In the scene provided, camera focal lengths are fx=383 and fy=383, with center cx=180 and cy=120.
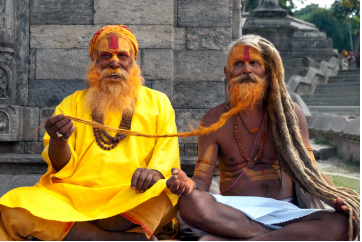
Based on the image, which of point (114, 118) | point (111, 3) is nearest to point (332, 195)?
point (114, 118)

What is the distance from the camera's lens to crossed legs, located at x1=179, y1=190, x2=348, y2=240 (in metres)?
2.75

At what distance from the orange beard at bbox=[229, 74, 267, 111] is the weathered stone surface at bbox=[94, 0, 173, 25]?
151 centimetres

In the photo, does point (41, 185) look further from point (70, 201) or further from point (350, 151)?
point (350, 151)

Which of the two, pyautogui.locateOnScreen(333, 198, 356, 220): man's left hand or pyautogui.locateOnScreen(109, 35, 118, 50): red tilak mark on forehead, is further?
pyautogui.locateOnScreen(109, 35, 118, 50): red tilak mark on forehead

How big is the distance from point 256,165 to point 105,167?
4.19 feet

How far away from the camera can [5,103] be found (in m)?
4.36

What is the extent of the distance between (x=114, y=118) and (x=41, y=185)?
815 millimetres

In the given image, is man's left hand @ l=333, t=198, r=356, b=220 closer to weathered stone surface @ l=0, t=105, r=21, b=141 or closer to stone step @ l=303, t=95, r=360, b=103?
weathered stone surface @ l=0, t=105, r=21, b=141

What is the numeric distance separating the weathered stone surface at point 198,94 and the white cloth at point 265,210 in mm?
1644

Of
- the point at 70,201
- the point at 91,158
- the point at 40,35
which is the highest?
the point at 40,35

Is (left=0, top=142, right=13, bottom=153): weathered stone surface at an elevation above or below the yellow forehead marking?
below

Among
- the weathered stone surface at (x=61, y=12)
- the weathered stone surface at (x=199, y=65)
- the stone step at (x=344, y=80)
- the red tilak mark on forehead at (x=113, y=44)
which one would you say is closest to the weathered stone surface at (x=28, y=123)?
the weathered stone surface at (x=61, y=12)

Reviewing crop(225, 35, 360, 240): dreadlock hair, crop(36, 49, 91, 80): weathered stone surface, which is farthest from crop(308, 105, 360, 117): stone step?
crop(36, 49, 91, 80): weathered stone surface

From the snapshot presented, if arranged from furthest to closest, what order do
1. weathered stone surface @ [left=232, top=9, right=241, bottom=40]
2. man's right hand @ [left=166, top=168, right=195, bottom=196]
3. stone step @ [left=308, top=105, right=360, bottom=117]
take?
stone step @ [left=308, top=105, right=360, bottom=117], weathered stone surface @ [left=232, top=9, right=241, bottom=40], man's right hand @ [left=166, top=168, right=195, bottom=196]
